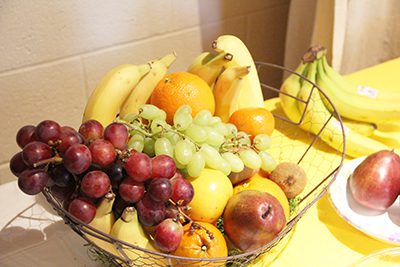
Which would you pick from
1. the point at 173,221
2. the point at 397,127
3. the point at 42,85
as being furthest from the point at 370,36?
the point at 173,221

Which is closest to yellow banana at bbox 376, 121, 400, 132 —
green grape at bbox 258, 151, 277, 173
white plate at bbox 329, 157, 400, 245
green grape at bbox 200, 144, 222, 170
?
white plate at bbox 329, 157, 400, 245

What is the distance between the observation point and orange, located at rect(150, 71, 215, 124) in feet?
2.33

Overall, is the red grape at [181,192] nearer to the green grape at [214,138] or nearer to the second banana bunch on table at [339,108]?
the green grape at [214,138]

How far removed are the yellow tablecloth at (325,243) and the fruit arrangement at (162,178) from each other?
0.05m

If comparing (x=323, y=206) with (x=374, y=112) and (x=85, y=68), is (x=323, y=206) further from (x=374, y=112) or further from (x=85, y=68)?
(x=85, y=68)

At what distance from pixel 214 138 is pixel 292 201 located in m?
0.17

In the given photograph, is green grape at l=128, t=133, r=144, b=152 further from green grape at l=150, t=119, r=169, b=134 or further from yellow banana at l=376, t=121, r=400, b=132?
yellow banana at l=376, t=121, r=400, b=132

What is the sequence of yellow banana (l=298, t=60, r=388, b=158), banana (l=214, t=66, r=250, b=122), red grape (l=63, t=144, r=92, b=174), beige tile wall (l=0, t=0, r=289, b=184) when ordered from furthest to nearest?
beige tile wall (l=0, t=0, r=289, b=184), yellow banana (l=298, t=60, r=388, b=158), banana (l=214, t=66, r=250, b=122), red grape (l=63, t=144, r=92, b=174)

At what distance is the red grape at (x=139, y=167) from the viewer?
0.52 m

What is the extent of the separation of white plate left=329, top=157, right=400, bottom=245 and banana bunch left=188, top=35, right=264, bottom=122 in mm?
217

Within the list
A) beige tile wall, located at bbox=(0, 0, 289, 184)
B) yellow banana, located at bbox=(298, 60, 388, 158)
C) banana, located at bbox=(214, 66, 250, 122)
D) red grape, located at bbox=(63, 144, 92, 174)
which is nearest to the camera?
red grape, located at bbox=(63, 144, 92, 174)

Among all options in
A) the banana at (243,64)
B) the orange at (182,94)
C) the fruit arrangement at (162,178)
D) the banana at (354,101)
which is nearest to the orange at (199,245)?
the fruit arrangement at (162,178)

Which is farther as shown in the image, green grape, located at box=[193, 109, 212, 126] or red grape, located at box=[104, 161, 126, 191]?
green grape, located at box=[193, 109, 212, 126]

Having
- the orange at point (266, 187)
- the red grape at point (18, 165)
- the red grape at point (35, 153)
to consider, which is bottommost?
the orange at point (266, 187)
